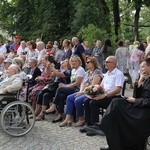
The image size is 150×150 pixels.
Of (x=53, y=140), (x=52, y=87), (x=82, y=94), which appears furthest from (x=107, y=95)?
(x=52, y=87)

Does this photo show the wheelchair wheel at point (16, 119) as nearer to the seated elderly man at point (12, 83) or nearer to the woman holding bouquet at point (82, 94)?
the seated elderly man at point (12, 83)

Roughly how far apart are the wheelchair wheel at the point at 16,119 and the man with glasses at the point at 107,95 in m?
1.03

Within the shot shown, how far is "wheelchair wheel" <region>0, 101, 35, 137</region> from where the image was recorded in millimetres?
5883

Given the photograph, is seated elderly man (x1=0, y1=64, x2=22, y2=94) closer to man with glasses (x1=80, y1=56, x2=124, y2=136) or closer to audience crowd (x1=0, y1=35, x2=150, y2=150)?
audience crowd (x1=0, y1=35, x2=150, y2=150)

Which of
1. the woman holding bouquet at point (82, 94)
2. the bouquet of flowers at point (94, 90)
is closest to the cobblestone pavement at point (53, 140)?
the woman holding bouquet at point (82, 94)

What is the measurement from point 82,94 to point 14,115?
1426mm

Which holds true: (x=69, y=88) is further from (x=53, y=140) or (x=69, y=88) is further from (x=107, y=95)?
(x=53, y=140)

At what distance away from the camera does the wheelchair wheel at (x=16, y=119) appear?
5.88m

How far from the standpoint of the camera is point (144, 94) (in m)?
4.79

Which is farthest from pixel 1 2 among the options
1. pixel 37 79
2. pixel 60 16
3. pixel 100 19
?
pixel 37 79

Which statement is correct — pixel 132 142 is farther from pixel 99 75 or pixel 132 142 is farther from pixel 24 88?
pixel 24 88

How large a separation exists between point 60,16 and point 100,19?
4.31 metres

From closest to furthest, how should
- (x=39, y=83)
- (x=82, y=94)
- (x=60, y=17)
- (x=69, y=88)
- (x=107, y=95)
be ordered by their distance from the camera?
(x=107, y=95) < (x=82, y=94) < (x=69, y=88) < (x=39, y=83) < (x=60, y=17)

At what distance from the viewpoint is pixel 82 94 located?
6660 millimetres
